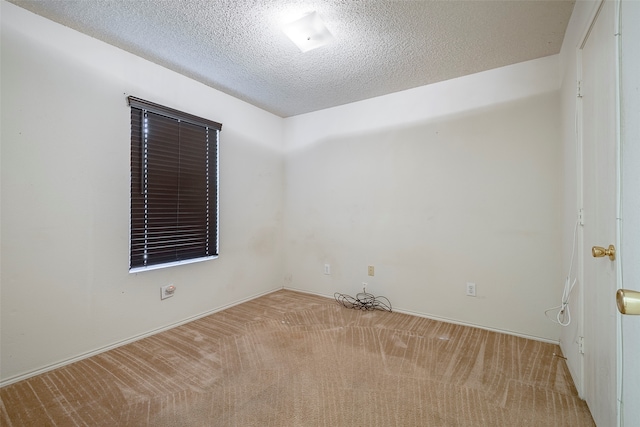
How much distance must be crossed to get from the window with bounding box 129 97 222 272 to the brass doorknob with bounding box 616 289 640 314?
285cm

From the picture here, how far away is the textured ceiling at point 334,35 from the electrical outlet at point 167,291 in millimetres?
2083

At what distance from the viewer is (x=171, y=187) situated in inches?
101

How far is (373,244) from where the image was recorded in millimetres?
3186

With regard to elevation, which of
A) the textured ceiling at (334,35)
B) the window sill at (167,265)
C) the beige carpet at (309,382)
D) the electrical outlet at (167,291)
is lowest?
the beige carpet at (309,382)

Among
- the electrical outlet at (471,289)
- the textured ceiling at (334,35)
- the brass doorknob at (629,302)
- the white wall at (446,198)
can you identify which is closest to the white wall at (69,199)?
the textured ceiling at (334,35)

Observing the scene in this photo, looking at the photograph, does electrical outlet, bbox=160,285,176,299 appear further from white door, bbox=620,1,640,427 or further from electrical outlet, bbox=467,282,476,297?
white door, bbox=620,1,640,427

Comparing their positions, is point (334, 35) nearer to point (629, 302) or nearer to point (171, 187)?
point (171, 187)

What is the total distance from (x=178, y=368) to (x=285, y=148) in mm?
2899

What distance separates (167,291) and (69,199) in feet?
3.59

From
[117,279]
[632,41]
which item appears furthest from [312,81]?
[117,279]

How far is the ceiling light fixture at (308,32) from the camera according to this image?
6.12 feet

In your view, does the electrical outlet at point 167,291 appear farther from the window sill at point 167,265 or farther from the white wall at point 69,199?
the window sill at point 167,265

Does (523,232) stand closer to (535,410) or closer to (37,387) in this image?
(535,410)

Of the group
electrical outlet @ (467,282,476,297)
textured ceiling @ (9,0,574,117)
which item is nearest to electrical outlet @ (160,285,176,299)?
Answer: textured ceiling @ (9,0,574,117)
